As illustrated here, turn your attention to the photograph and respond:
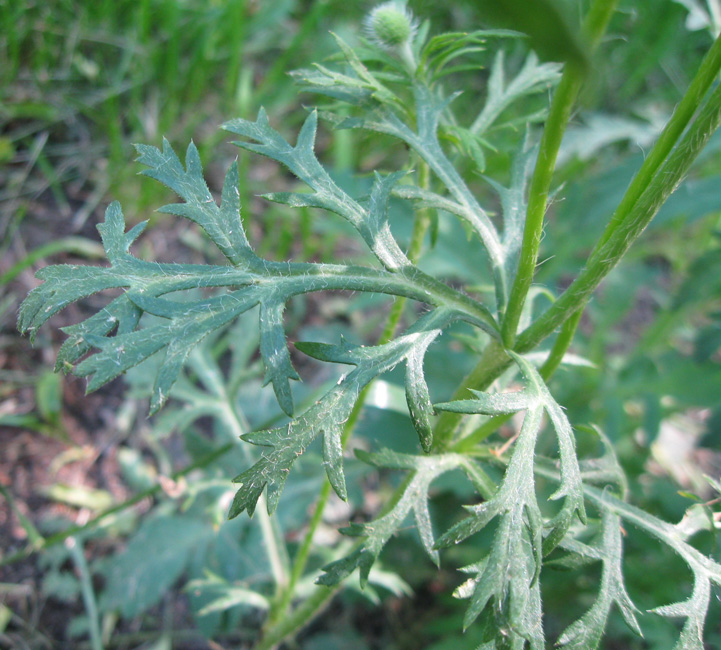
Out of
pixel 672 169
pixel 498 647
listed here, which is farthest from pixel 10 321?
pixel 672 169

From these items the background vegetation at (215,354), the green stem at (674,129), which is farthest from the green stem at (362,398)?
the green stem at (674,129)

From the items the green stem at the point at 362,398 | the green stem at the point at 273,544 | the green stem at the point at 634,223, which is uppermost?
the green stem at the point at 634,223

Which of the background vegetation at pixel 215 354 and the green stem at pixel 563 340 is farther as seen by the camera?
the background vegetation at pixel 215 354

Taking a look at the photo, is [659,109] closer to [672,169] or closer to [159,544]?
[672,169]

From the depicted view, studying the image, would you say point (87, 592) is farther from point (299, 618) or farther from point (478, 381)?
point (478, 381)

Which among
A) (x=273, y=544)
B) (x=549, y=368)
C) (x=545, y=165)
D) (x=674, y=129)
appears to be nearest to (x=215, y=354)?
(x=273, y=544)

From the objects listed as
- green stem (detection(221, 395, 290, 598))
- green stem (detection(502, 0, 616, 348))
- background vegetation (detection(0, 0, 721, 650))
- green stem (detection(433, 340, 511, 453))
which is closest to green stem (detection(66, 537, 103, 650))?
background vegetation (detection(0, 0, 721, 650))

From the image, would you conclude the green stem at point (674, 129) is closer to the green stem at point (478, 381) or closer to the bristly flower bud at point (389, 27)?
the green stem at point (478, 381)
